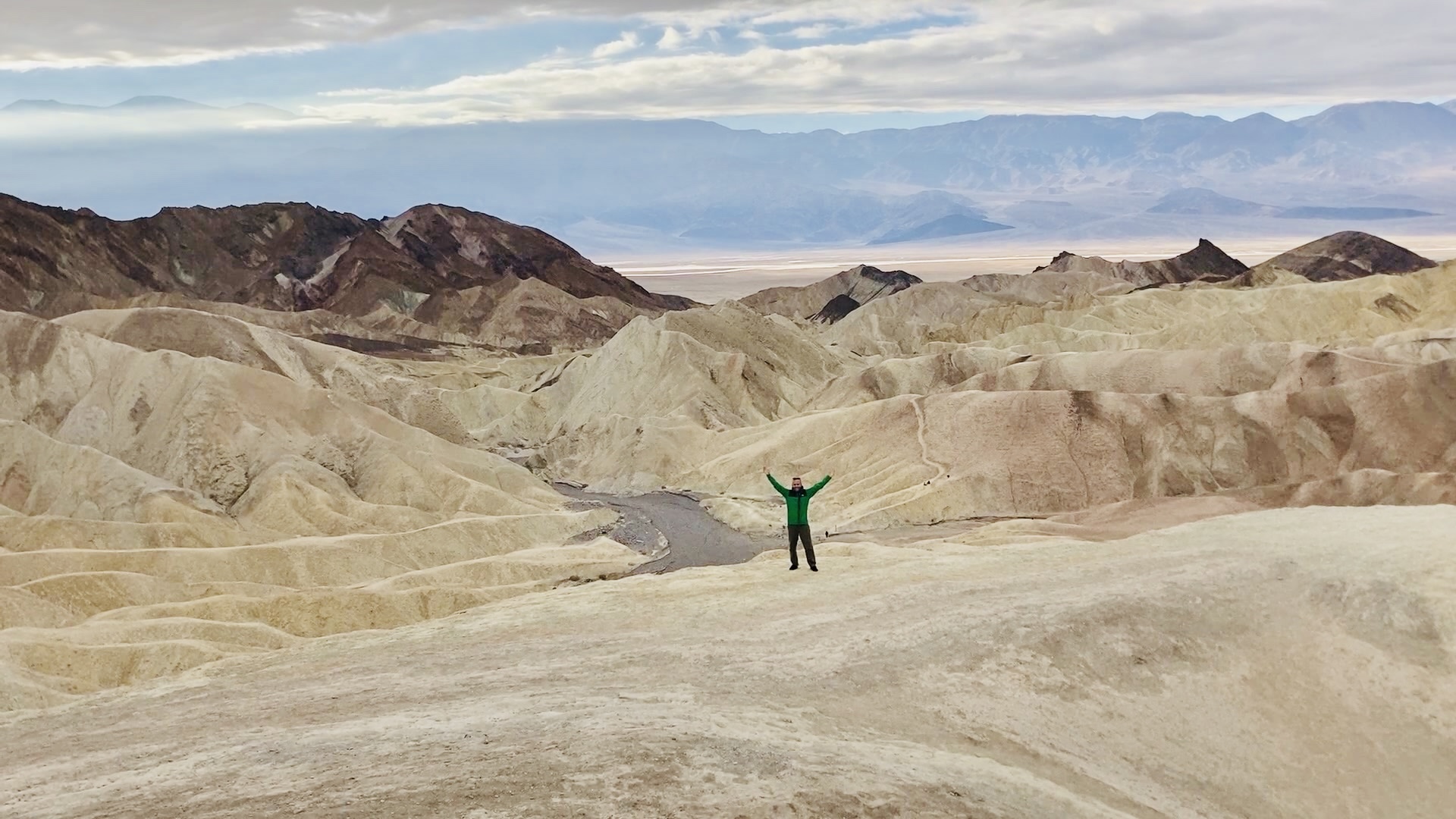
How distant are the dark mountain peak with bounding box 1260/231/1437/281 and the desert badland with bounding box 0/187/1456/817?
183ft

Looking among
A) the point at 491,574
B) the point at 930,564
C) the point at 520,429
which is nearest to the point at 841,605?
the point at 930,564

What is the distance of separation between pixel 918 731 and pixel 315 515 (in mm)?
45436

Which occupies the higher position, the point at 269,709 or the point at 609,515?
the point at 269,709

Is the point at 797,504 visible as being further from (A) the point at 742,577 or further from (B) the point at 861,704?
(B) the point at 861,704

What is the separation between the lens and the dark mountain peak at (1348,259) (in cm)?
16912

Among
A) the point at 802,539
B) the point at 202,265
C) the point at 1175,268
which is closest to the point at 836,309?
the point at 1175,268

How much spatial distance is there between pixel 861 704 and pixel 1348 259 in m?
178

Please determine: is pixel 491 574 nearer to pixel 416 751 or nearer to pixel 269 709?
pixel 269 709

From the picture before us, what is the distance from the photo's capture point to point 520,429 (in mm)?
102562

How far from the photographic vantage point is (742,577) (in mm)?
28797

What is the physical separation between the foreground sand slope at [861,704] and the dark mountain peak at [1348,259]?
513 ft

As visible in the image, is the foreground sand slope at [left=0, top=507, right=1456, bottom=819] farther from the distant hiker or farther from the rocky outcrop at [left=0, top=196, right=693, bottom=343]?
the rocky outcrop at [left=0, top=196, right=693, bottom=343]

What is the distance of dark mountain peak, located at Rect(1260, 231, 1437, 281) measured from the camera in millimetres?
169125

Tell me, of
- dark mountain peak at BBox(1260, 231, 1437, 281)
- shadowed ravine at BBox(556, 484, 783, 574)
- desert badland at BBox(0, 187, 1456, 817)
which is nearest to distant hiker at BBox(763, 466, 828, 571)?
desert badland at BBox(0, 187, 1456, 817)
